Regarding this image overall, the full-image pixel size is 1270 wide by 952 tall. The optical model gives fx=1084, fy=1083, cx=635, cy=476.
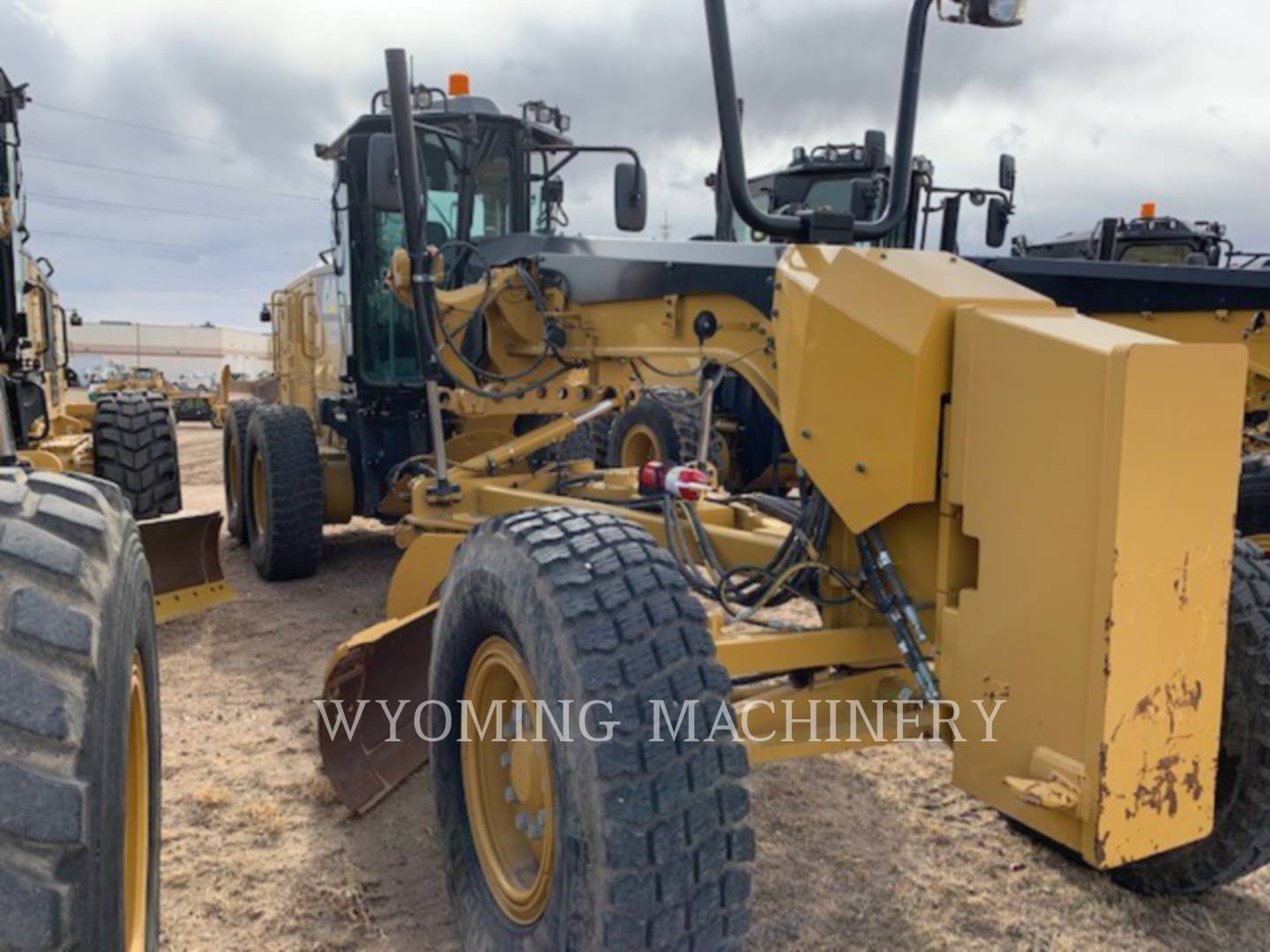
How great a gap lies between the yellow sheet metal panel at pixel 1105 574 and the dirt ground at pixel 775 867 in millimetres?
937

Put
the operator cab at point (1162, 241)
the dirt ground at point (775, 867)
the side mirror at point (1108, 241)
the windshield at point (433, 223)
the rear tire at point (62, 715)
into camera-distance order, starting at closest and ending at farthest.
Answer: the rear tire at point (62, 715), the dirt ground at point (775, 867), the windshield at point (433, 223), the side mirror at point (1108, 241), the operator cab at point (1162, 241)

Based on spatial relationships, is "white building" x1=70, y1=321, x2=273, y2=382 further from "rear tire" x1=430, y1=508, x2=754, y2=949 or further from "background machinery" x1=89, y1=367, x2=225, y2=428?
"rear tire" x1=430, y1=508, x2=754, y2=949

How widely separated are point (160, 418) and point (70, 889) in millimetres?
5659

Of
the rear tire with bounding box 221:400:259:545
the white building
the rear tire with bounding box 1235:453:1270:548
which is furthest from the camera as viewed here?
the white building

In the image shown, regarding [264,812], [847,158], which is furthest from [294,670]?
[847,158]

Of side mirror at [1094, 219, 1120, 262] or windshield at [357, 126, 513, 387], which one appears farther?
side mirror at [1094, 219, 1120, 262]

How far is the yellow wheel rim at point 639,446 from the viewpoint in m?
9.07

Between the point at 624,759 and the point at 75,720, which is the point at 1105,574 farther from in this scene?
the point at 75,720

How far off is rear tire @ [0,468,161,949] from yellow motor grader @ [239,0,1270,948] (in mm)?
895

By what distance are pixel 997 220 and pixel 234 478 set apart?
5.66 metres

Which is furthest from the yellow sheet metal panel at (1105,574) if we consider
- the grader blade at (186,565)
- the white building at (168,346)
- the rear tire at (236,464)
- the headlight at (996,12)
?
the white building at (168,346)

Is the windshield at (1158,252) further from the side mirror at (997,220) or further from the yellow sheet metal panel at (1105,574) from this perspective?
the yellow sheet metal panel at (1105,574)

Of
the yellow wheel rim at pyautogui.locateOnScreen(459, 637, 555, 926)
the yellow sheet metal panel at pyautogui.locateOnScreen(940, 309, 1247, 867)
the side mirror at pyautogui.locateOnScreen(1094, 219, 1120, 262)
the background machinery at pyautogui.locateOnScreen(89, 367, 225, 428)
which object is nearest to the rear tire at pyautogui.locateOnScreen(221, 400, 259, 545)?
the yellow wheel rim at pyautogui.locateOnScreen(459, 637, 555, 926)

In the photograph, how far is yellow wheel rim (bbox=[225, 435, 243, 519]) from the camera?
7.97 metres
